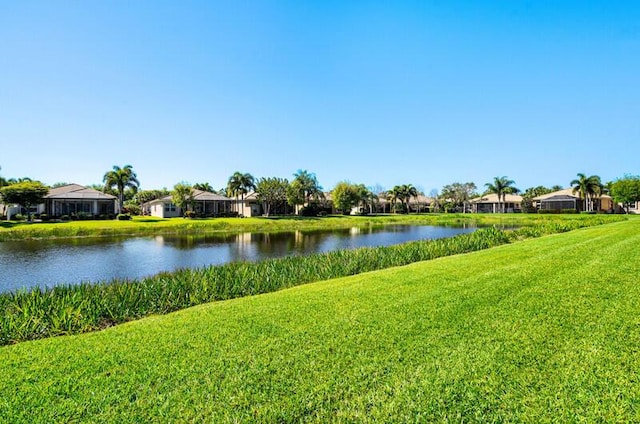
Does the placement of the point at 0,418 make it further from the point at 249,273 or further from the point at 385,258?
the point at 385,258

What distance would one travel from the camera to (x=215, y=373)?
439cm

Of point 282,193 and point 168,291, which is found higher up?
point 282,193

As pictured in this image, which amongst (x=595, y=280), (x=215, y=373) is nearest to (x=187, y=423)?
(x=215, y=373)

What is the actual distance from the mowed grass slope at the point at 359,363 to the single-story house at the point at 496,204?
8250 cm

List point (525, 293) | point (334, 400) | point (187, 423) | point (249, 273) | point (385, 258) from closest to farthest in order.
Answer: point (187, 423), point (334, 400), point (525, 293), point (249, 273), point (385, 258)

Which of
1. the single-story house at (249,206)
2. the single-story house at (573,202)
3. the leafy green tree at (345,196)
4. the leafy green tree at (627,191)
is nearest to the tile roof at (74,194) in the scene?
the single-story house at (249,206)

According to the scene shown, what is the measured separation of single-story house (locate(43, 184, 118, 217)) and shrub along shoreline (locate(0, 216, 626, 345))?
139 ft

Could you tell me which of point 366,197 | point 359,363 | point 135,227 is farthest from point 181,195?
point 359,363

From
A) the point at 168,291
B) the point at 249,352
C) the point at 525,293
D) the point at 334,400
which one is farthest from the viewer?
the point at 168,291

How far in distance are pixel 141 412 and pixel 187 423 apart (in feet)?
1.80

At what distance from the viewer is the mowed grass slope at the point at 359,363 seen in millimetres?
3668

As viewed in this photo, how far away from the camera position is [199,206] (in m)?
60.7

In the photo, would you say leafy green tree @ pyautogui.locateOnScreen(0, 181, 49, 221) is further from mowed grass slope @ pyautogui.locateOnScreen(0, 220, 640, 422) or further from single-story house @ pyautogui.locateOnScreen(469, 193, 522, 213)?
single-story house @ pyautogui.locateOnScreen(469, 193, 522, 213)

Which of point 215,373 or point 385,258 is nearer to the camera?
point 215,373
